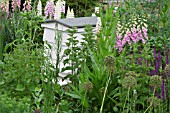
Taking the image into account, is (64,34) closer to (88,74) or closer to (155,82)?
(88,74)

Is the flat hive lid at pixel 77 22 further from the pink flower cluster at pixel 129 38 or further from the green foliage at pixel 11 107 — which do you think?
the green foliage at pixel 11 107

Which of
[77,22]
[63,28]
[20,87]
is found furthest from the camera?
[77,22]

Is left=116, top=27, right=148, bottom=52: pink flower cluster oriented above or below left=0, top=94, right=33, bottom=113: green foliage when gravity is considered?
above

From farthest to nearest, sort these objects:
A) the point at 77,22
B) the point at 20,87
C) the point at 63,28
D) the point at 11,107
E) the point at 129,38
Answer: the point at 77,22
the point at 63,28
the point at 129,38
the point at 20,87
the point at 11,107

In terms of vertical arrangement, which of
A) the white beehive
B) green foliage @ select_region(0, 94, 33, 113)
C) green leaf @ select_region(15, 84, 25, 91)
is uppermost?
the white beehive

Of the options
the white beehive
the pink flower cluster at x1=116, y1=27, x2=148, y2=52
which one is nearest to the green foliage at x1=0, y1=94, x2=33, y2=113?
the pink flower cluster at x1=116, y1=27, x2=148, y2=52

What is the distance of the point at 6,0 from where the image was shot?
5.67m

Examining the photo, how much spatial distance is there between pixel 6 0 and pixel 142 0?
1826 mm

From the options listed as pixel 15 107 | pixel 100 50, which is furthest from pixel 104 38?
pixel 15 107

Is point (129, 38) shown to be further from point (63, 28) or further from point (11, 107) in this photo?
point (11, 107)

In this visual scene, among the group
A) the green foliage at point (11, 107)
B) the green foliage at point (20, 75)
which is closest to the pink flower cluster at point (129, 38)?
the green foliage at point (20, 75)

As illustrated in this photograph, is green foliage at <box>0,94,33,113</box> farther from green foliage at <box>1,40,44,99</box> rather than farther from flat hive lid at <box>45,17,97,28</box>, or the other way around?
flat hive lid at <box>45,17,97,28</box>

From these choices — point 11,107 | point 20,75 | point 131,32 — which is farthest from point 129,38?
point 11,107

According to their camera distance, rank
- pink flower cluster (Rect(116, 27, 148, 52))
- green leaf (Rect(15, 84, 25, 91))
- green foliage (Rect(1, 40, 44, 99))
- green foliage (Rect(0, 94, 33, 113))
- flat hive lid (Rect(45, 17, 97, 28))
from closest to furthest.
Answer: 1. green foliage (Rect(0, 94, 33, 113))
2. green leaf (Rect(15, 84, 25, 91))
3. green foliage (Rect(1, 40, 44, 99))
4. pink flower cluster (Rect(116, 27, 148, 52))
5. flat hive lid (Rect(45, 17, 97, 28))
